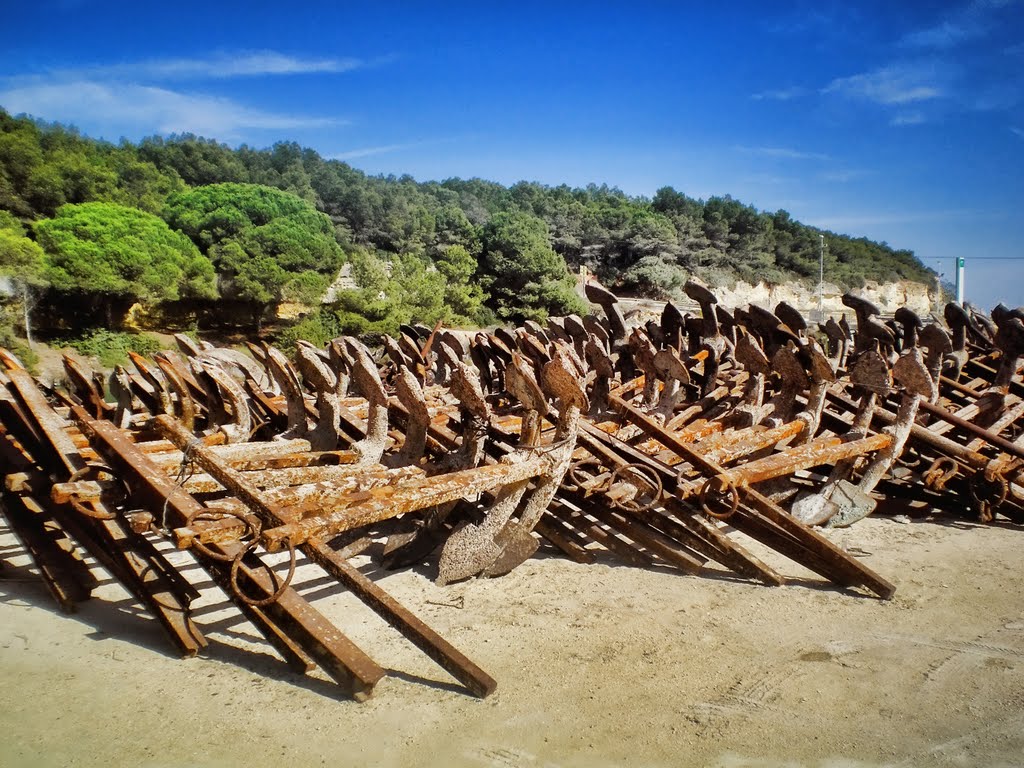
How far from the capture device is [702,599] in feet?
13.6

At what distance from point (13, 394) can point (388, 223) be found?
48.6 meters

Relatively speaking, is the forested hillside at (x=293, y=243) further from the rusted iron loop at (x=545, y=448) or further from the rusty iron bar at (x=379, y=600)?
the rusty iron bar at (x=379, y=600)

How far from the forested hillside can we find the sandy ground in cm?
2579

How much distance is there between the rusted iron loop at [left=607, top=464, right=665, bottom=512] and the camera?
4.48 meters

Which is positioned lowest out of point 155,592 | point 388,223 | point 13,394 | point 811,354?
point 155,592

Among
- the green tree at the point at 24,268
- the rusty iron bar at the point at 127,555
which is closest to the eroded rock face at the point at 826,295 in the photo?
the green tree at the point at 24,268

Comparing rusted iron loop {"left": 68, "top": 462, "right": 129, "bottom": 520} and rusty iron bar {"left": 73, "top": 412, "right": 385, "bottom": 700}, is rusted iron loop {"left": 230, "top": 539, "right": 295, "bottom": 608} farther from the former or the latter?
rusted iron loop {"left": 68, "top": 462, "right": 129, "bottom": 520}

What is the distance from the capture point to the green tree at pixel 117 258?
26.6 metres

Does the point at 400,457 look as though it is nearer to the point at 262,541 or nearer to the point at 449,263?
the point at 262,541

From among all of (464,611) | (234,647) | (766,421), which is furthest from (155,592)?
(766,421)

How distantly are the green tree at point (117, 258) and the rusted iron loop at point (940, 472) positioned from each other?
28.5 meters

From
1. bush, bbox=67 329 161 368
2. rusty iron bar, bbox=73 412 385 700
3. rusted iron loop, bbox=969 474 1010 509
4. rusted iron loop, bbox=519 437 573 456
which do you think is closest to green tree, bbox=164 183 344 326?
bush, bbox=67 329 161 368

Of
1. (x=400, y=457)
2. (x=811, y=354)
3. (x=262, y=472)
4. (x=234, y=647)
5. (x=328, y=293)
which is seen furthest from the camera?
(x=328, y=293)

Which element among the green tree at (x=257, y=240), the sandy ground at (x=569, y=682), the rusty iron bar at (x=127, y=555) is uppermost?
the green tree at (x=257, y=240)
